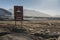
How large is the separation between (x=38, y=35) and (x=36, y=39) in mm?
1998

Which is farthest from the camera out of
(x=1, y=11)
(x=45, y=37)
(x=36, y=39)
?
(x=1, y=11)

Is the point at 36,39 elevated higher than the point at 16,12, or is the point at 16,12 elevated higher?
the point at 16,12

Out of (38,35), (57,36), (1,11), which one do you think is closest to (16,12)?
(38,35)

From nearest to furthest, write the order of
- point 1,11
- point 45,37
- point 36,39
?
point 36,39 < point 45,37 < point 1,11

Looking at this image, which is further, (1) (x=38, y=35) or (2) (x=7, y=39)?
(1) (x=38, y=35)

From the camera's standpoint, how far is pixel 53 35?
57.9ft

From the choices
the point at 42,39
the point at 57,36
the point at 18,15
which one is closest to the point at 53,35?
the point at 57,36

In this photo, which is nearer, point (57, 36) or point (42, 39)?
point (42, 39)

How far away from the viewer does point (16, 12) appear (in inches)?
717

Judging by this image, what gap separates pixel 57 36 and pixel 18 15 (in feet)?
13.2

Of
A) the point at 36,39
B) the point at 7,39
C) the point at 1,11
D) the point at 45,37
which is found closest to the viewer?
the point at 7,39

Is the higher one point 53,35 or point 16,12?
point 16,12

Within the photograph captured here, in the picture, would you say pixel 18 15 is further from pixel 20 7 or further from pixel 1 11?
pixel 1 11

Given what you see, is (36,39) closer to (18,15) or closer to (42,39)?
(42,39)
